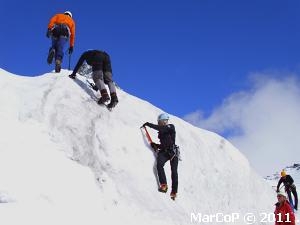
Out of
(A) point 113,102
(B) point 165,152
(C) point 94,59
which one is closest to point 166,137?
(B) point 165,152

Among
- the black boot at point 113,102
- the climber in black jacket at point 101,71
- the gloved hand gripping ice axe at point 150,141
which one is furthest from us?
the gloved hand gripping ice axe at point 150,141

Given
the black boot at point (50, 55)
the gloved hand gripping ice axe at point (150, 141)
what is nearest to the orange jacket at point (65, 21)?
the black boot at point (50, 55)

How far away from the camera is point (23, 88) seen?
11.6 metres

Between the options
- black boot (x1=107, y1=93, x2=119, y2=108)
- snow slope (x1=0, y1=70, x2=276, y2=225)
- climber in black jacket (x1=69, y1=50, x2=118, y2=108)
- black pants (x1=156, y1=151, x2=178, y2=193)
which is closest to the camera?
snow slope (x1=0, y1=70, x2=276, y2=225)

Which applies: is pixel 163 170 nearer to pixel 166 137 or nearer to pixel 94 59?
pixel 166 137

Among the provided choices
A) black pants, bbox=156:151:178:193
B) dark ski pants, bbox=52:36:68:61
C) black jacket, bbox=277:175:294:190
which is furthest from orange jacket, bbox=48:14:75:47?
black jacket, bbox=277:175:294:190

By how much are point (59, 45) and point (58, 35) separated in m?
0.34

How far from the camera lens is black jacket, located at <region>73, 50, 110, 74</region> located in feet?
41.4

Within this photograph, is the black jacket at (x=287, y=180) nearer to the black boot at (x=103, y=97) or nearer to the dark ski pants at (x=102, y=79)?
the dark ski pants at (x=102, y=79)

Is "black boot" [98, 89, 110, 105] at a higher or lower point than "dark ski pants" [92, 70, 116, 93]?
lower

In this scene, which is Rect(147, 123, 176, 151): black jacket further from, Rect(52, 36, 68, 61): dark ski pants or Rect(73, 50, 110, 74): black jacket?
Rect(52, 36, 68, 61): dark ski pants

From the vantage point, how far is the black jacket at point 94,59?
12634 mm

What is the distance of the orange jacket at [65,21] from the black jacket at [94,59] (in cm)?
139

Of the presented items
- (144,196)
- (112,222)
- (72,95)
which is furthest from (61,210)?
(72,95)
